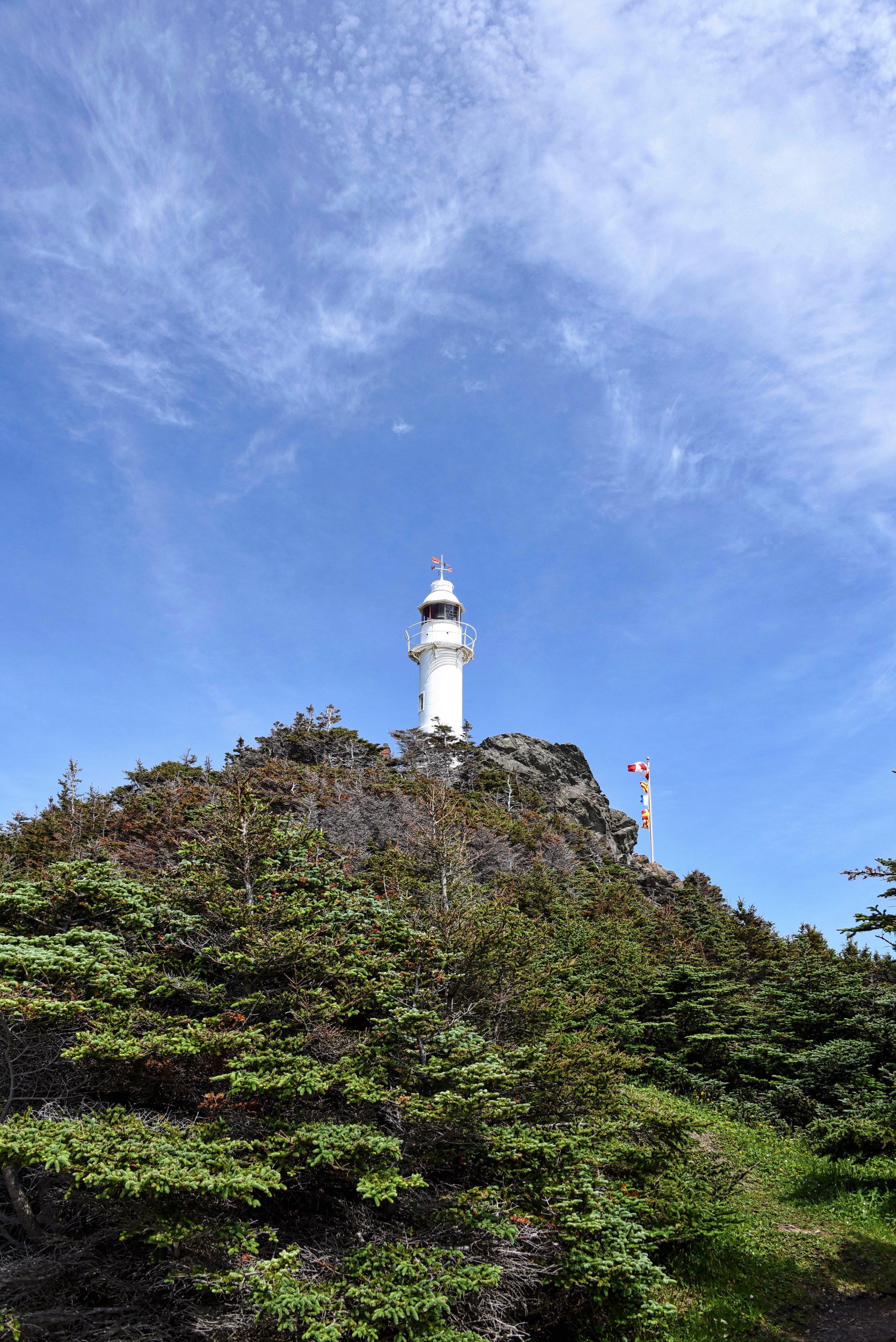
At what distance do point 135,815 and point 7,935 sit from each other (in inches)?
585

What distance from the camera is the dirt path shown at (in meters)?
7.95

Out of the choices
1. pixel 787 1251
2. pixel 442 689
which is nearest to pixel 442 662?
pixel 442 689

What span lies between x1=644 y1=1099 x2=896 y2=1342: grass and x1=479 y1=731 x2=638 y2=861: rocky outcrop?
24.0 meters

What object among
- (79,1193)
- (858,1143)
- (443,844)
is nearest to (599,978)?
(858,1143)

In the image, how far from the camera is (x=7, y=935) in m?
8.53

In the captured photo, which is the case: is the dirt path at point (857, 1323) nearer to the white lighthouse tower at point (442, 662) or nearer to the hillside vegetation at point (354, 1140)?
the hillside vegetation at point (354, 1140)

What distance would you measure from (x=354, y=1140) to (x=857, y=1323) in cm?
614

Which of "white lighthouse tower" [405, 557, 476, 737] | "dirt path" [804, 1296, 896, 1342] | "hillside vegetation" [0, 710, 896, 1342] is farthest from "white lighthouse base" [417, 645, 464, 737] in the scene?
"dirt path" [804, 1296, 896, 1342]

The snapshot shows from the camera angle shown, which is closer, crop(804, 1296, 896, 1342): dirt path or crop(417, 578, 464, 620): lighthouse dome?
crop(804, 1296, 896, 1342): dirt path

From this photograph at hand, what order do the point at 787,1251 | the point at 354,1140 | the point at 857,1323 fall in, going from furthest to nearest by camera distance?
1. the point at 787,1251
2. the point at 857,1323
3. the point at 354,1140

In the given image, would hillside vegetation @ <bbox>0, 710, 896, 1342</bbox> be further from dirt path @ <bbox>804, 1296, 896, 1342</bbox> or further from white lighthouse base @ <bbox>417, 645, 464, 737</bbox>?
white lighthouse base @ <bbox>417, 645, 464, 737</bbox>

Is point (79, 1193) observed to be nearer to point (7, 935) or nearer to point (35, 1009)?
point (35, 1009)

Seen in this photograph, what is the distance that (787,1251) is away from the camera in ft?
32.4

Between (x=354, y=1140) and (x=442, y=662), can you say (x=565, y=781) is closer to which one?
(x=442, y=662)
